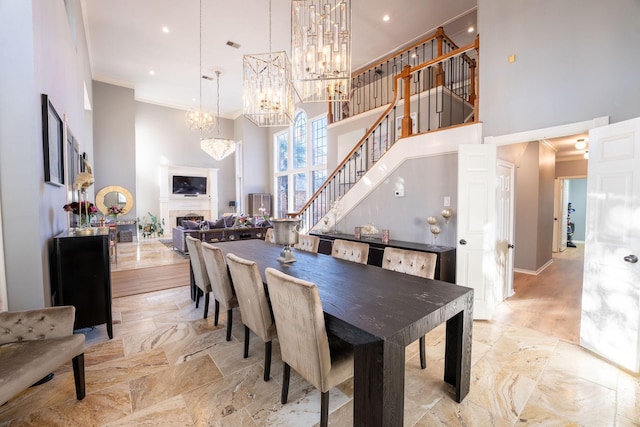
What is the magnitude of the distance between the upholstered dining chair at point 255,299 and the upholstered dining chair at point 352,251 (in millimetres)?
1263

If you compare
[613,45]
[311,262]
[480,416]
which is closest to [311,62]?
[311,262]

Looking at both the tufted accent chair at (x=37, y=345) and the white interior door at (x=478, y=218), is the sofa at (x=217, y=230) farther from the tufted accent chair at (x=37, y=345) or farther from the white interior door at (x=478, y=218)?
the white interior door at (x=478, y=218)

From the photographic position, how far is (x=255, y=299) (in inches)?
79.6

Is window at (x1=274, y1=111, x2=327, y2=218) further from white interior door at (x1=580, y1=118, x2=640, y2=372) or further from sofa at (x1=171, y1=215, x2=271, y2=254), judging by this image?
white interior door at (x1=580, y1=118, x2=640, y2=372)

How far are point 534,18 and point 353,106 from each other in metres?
4.56

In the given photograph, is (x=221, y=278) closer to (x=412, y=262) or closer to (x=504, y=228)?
(x=412, y=262)

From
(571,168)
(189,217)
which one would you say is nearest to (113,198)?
(189,217)

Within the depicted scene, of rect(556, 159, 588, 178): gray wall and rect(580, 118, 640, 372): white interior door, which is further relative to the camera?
rect(556, 159, 588, 178): gray wall

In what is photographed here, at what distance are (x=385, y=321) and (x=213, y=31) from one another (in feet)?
23.1

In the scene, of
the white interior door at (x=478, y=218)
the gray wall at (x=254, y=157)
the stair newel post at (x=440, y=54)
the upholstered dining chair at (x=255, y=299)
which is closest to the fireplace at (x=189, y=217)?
the gray wall at (x=254, y=157)

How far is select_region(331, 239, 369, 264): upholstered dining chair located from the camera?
3.04 m

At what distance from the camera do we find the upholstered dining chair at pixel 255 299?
1.98 metres

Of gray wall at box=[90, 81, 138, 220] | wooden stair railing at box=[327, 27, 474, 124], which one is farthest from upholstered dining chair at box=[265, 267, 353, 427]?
gray wall at box=[90, 81, 138, 220]

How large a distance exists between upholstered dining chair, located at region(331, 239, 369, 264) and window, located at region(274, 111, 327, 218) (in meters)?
6.53
